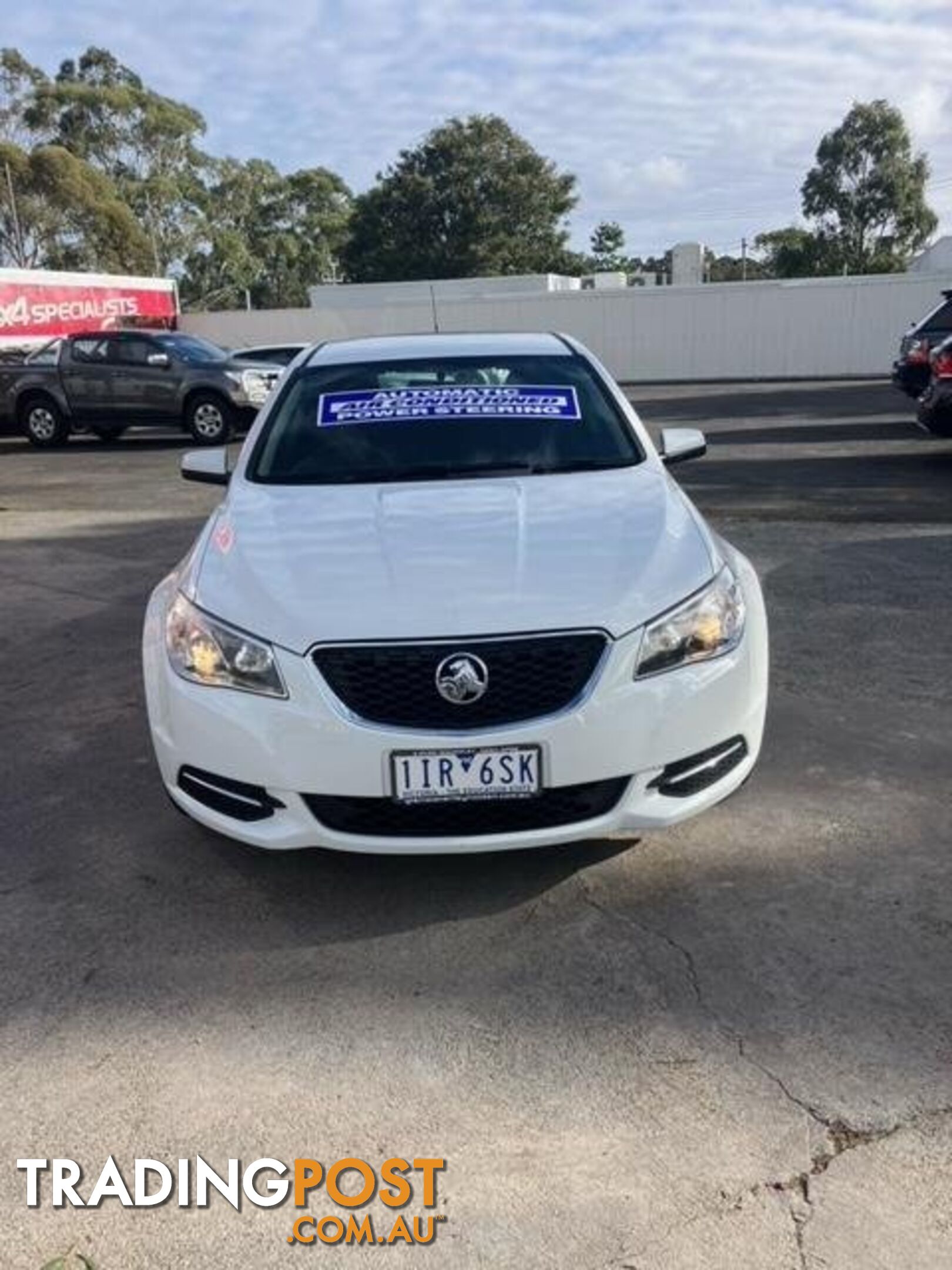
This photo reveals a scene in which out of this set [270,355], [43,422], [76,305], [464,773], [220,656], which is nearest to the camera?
[464,773]

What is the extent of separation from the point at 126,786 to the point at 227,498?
45.2 inches

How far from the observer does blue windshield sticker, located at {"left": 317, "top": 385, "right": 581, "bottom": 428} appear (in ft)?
13.8

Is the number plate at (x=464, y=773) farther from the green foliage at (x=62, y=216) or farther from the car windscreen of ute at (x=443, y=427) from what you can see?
the green foliage at (x=62, y=216)

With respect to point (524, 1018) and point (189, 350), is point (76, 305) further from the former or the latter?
point (524, 1018)

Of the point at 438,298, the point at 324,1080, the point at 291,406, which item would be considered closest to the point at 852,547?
the point at 291,406

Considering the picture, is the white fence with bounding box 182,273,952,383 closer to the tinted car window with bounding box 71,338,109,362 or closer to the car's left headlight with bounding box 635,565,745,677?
the tinted car window with bounding box 71,338,109,362

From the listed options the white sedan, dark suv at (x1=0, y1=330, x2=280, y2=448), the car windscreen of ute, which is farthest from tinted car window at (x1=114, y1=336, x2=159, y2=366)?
the white sedan

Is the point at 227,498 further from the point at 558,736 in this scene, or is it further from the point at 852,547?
the point at 852,547

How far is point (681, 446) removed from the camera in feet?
15.0

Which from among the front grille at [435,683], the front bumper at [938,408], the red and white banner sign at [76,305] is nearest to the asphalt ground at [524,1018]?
the front grille at [435,683]

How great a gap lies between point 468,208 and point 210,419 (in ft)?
120

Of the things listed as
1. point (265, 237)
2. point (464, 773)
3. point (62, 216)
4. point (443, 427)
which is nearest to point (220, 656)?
point (464, 773)

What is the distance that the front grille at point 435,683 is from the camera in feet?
9.09

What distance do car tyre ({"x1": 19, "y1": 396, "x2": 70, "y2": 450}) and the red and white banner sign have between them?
6537mm
